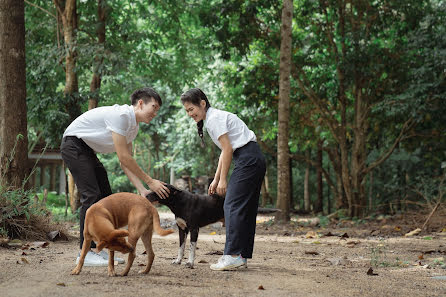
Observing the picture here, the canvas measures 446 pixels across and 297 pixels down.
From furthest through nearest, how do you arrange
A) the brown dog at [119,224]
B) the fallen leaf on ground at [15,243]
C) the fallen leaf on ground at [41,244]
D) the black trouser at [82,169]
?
1. the fallen leaf on ground at [41,244]
2. the fallen leaf on ground at [15,243]
3. the black trouser at [82,169]
4. the brown dog at [119,224]

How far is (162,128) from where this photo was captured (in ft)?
101

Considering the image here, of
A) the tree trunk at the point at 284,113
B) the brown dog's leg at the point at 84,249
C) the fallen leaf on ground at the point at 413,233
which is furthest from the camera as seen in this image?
the tree trunk at the point at 284,113

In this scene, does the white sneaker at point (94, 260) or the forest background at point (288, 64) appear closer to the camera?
the white sneaker at point (94, 260)

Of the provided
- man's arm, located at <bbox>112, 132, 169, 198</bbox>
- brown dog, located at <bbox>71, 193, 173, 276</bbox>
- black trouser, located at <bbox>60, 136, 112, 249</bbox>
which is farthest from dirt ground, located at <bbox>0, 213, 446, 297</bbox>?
man's arm, located at <bbox>112, 132, 169, 198</bbox>

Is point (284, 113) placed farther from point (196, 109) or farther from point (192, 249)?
point (192, 249)

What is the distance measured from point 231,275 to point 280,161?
7916 millimetres

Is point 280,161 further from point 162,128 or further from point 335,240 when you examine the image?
point 162,128

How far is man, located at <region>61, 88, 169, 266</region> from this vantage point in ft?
17.0

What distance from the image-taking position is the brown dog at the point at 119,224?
4371mm

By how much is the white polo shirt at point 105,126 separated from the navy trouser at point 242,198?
1.15 meters

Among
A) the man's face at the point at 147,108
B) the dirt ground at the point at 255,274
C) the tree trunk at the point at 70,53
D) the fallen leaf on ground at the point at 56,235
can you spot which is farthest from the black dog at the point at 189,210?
the tree trunk at the point at 70,53

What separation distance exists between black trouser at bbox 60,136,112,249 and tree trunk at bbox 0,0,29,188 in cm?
303

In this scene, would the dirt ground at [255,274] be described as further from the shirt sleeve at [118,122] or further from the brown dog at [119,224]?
the shirt sleeve at [118,122]

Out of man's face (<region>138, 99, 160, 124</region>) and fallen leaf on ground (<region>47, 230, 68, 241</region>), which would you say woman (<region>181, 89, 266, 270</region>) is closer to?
man's face (<region>138, 99, 160, 124</region>)
